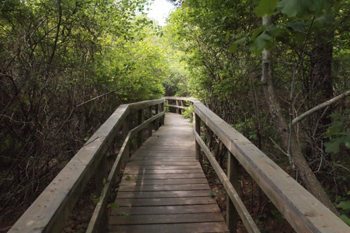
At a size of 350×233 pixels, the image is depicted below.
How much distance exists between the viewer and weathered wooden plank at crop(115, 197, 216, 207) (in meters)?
3.66

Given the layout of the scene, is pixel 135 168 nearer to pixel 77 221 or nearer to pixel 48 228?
pixel 77 221

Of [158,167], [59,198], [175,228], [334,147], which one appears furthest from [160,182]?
[59,198]

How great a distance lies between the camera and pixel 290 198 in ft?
5.39

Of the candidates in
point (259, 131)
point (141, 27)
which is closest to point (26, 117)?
point (259, 131)

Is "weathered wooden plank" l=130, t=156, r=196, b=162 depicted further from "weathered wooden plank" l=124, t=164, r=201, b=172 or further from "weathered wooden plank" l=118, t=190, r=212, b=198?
"weathered wooden plank" l=118, t=190, r=212, b=198

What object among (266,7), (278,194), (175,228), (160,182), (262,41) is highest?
(266,7)

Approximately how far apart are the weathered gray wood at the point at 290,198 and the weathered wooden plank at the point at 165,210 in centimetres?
106

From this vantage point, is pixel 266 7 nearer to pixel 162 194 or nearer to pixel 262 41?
pixel 262 41

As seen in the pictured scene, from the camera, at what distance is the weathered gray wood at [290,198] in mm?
1374

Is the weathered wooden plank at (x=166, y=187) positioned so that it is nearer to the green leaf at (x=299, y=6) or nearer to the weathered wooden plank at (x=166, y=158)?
the weathered wooden plank at (x=166, y=158)

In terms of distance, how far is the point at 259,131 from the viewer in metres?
4.26

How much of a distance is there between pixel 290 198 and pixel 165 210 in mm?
2058

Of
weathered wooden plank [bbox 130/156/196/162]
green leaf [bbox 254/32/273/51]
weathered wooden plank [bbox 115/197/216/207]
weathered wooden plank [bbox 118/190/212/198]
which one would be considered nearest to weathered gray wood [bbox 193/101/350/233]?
green leaf [bbox 254/32/273/51]

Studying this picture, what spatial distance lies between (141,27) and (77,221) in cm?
565
